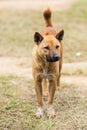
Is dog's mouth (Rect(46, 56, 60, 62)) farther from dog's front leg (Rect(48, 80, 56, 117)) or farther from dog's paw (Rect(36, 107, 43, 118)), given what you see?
dog's paw (Rect(36, 107, 43, 118))

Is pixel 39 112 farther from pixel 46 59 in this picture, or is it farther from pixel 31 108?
pixel 46 59

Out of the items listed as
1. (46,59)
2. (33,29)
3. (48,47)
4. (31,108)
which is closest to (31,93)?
(31,108)

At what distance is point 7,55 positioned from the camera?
10.7 meters

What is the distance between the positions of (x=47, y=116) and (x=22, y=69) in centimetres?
301

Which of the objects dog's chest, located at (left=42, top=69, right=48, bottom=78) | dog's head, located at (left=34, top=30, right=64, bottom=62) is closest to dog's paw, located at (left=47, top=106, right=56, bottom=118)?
dog's chest, located at (left=42, top=69, right=48, bottom=78)

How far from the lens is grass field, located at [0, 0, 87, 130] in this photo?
6195 mm

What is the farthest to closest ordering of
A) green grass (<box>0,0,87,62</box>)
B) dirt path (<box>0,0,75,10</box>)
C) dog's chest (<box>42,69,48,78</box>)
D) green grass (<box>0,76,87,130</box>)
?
dirt path (<box>0,0,75,10</box>)
green grass (<box>0,0,87,62</box>)
dog's chest (<box>42,69,48,78</box>)
green grass (<box>0,76,87,130</box>)

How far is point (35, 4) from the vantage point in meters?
17.8

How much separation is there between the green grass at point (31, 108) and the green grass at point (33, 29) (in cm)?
267

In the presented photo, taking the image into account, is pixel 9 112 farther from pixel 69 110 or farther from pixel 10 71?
pixel 10 71

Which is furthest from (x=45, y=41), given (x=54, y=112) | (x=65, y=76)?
(x=65, y=76)

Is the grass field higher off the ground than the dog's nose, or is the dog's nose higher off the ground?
the dog's nose

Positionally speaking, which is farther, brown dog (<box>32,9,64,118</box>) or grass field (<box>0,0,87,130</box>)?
grass field (<box>0,0,87,130</box>)

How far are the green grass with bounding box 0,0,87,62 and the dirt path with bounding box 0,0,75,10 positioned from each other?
2.08 ft
